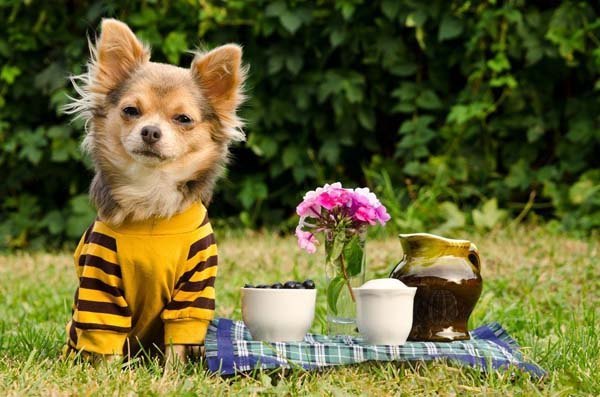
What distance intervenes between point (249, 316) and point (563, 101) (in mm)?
4053

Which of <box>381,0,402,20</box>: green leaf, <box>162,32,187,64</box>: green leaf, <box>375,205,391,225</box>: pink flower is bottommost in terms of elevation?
<box>375,205,391,225</box>: pink flower

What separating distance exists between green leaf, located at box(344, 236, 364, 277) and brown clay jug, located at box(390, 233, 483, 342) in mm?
154

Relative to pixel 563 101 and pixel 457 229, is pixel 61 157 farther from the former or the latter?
pixel 563 101

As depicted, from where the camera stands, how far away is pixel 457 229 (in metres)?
5.93

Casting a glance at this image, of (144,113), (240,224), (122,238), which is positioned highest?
(144,113)

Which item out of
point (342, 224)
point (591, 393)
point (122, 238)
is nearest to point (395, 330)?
point (342, 224)

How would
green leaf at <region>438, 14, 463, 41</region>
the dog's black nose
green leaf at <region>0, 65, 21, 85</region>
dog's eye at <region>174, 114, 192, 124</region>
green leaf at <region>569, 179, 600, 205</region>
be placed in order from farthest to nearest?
1. green leaf at <region>0, 65, 21, 85</region>
2. green leaf at <region>438, 14, 463, 41</region>
3. green leaf at <region>569, 179, 600, 205</region>
4. dog's eye at <region>174, 114, 192, 124</region>
5. the dog's black nose

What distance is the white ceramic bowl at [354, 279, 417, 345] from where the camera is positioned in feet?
9.18

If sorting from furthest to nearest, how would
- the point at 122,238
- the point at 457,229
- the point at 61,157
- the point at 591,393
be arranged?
1. the point at 61,157
2. the point at 457,229
3. the point at 122,238
4. the point at 591,393

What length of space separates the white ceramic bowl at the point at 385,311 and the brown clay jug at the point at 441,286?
11 centimetres

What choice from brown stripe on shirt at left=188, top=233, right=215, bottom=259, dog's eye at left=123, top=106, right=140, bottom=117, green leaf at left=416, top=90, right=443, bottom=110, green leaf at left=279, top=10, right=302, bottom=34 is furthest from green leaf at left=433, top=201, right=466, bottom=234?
dog's eye at left=123, top=106, right=140, bottom=117

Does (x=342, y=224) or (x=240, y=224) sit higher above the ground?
(x=342, y=224)

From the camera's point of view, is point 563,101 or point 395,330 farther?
point 563,101

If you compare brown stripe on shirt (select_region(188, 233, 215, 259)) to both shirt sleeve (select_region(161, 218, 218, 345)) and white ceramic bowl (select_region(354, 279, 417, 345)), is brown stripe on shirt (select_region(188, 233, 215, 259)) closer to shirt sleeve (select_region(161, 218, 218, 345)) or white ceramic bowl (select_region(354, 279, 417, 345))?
shirt sleeve (select_region(161, 218, 218, 345))
